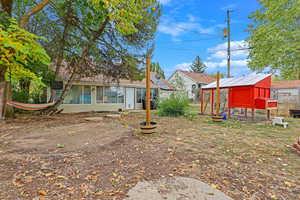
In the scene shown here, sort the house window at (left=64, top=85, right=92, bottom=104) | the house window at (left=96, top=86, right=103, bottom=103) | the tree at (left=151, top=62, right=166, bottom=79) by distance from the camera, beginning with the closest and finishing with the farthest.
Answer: the house window at (left=64, top=85, right=92, bottom=104)
the house window at (left=96, top=86, right=103, bottom=103)
the tree at (left=151, top=62, right=166, bottom=79)

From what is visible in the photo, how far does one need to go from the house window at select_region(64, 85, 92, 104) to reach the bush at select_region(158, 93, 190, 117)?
18.7ft

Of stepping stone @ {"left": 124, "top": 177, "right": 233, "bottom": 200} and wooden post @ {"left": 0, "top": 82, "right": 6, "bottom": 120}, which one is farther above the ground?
wooden post @ {"left": 0, "top": 82, "right": 6, "bottom": 120}

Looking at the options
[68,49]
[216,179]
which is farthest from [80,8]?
[216,179]

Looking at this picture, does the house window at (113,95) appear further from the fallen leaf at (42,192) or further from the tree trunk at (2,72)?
the fallen leaf at (42,192)

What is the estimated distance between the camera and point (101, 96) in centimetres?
1224

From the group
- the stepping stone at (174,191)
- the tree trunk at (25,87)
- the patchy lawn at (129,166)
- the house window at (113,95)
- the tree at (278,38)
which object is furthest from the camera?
the house window at (113,95)

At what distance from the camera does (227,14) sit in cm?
1459

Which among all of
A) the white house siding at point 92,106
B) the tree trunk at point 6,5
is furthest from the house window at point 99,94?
the tree trunk at point 6,5

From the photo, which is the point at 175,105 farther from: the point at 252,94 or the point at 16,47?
the point at 16,47

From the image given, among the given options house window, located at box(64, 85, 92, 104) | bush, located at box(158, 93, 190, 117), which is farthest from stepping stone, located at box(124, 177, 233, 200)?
house window, located at box(64, 85, 92, 104)

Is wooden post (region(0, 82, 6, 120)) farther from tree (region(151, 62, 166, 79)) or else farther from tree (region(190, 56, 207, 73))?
tree (region(190, 56, 207, 73))

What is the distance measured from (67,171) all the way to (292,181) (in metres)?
3.41

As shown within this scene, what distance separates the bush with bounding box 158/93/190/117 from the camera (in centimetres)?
928

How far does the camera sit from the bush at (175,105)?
30.5ft
